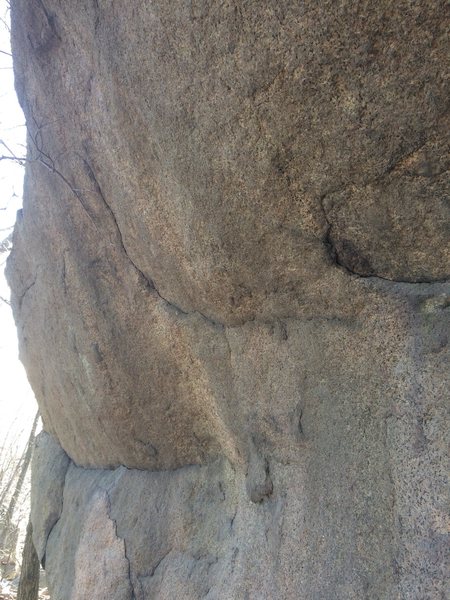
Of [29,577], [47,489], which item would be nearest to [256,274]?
[47,489]

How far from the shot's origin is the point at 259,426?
5.90 ft

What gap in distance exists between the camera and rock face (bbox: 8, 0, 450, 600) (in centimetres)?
120

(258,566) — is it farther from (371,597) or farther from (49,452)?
(49,452)

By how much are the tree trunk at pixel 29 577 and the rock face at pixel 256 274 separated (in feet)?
7.38

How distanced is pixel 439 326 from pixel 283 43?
0.71 m

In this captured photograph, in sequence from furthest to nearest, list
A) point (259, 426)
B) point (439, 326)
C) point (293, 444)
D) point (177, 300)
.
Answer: point (177, 300)
point (259, 426)
point (293, 444)
point (439, 326)

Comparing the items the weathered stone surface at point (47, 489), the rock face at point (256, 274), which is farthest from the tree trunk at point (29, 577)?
the rock face at point (256, 274)

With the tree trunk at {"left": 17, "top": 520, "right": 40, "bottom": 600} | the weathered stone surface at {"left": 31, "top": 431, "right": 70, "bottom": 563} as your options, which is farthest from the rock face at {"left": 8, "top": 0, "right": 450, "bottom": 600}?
the tree trunk at {"left": 17, "top": 520, "right": 40, "bottom": 600}

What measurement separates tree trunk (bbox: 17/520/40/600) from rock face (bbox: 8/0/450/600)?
2.25m

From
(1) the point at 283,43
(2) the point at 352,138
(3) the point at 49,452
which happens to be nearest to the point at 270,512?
(2) the point at 352,138

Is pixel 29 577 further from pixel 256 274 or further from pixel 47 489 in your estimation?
pixel 256 274

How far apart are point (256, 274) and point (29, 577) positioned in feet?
13.1

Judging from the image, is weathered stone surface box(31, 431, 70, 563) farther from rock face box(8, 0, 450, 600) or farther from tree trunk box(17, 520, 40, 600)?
tree trunk box(17, 520, 40, 600)

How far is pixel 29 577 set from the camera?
4477 millimetres
